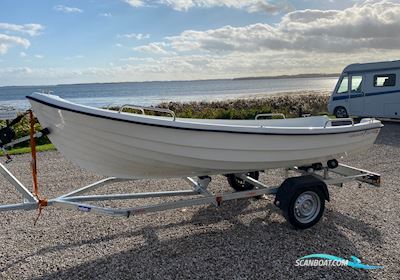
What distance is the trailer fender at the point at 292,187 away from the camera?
4262 millimetres

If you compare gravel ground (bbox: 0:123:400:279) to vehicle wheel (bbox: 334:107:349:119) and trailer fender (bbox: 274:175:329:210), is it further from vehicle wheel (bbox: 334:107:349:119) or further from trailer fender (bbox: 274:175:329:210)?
vehicle wheel (bbox: 334:107:349:119)

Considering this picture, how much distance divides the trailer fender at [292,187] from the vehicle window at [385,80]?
10.9 meters

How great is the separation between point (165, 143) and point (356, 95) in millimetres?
12825

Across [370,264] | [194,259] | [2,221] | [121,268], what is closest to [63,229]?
[2,221]

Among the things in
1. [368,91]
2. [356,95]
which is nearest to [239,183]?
[368,91]

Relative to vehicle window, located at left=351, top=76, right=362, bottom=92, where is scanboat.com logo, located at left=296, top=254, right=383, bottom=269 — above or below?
below

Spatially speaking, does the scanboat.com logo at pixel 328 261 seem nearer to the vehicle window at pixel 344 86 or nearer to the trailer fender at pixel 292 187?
the trailer fender at pixel 292 187

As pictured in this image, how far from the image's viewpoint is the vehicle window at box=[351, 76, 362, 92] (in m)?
14.6

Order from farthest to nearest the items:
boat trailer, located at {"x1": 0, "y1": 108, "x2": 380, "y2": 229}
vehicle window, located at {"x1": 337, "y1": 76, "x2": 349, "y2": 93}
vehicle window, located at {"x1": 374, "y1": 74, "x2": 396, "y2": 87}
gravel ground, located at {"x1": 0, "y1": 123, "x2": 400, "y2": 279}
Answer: vehicle window, located at {"x1": 337, "y1": 76, "x2": 349, "y2": 93} → vehicle window, located at {"x1": 374, "y1": 74, "x2": 396, "y2": 87} → boat trailer, located at {"x1": 0, "y1": 108, "x2": 380, "y2": 229} → gravel ground, located at {"x1": 0, "y1": 123, "x2": 400, "y2": 279}

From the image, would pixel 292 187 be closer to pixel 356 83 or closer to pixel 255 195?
pixel 255 195

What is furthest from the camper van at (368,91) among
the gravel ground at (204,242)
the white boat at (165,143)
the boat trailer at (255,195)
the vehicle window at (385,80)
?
the white boat at (165,143)

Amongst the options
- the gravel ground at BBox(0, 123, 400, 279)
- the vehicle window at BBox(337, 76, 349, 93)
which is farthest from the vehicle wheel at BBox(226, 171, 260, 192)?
the vehicle window at BBox(337, 76, 349, 93)

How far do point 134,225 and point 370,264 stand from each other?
2741mm

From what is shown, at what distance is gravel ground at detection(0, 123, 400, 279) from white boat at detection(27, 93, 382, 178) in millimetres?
767
